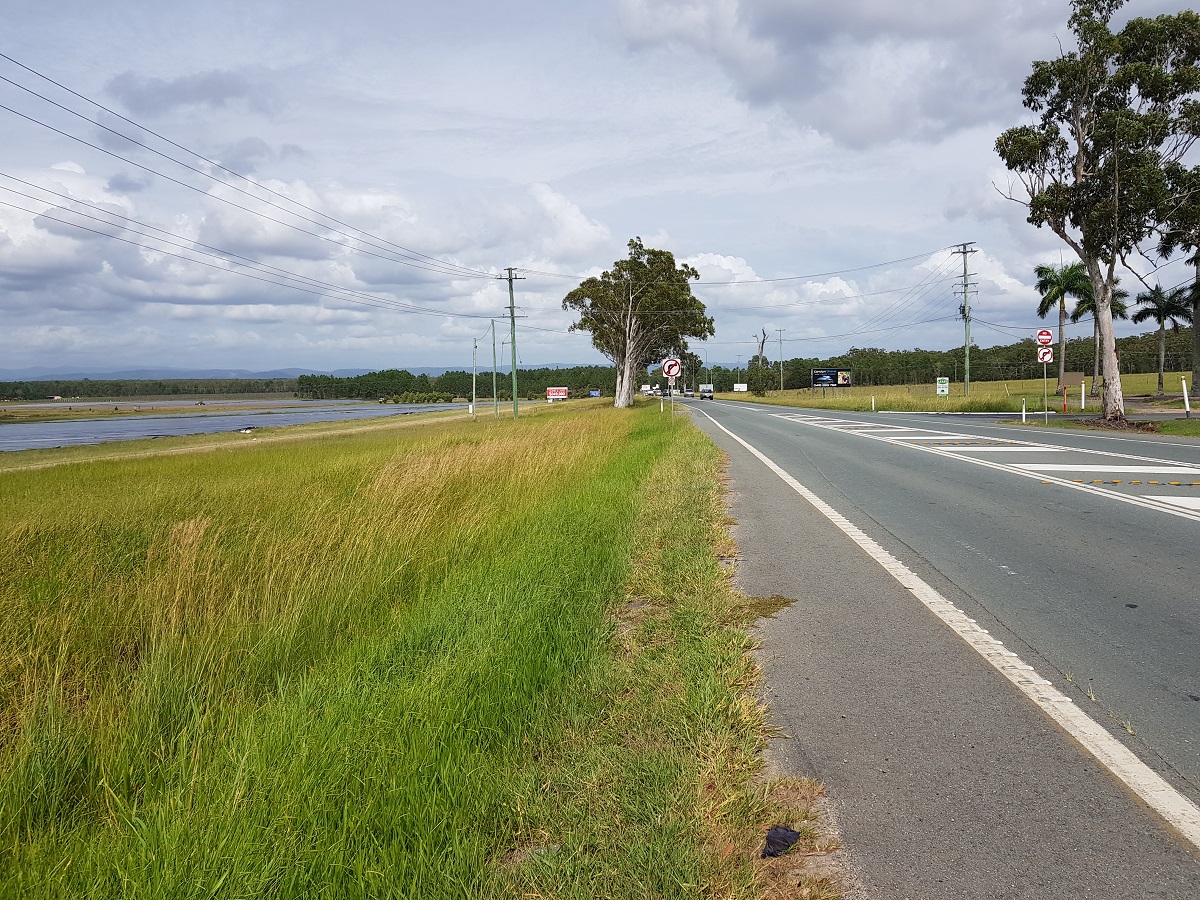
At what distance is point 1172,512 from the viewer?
880cm

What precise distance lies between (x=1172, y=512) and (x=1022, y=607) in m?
4.73

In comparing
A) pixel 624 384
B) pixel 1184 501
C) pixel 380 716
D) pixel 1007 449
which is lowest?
pixel 380 716

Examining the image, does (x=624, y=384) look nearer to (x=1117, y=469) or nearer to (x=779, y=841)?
(x=1117, y=469)

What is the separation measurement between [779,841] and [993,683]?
2050 mm

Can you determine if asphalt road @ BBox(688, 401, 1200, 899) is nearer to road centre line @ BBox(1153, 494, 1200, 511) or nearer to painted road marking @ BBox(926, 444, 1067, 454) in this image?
road centre line @ BBox(1153, 494, 1200, 511)

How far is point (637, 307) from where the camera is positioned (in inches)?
2462

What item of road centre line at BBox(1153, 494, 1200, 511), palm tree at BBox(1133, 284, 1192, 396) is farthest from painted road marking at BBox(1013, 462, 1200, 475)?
palm tree at BBox(1133, 284, 1192, 396)

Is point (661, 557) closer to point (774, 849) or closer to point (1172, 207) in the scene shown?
point (774, 849)

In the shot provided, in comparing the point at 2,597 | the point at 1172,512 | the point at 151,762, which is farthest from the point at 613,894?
the point at 1172,512

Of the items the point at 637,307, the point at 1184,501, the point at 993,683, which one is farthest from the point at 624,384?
the point at 993,683

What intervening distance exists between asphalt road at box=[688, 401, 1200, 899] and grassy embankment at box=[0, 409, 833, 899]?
38cm

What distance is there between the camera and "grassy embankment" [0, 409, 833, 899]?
2705 millimetres

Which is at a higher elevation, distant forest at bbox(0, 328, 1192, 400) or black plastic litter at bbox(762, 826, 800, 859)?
distant forest at bbox(0, 328, 1192, 400)

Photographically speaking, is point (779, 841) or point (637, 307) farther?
point (637, 307)
